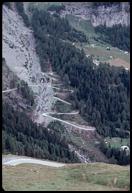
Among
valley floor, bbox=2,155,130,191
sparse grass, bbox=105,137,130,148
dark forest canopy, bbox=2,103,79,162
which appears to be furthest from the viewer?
sparse grass, bbox=105,137,130,148

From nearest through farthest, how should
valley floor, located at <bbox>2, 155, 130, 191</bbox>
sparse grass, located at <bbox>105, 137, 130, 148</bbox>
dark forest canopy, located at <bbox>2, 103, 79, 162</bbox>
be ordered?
valley floor, located at <bbox>2, 155, 130, 191</bbox>
dark forest canopy, located at <bbox>2, 103, 79, 162</bbox>
sparse grass, located at <bbox>105, 137, 130, 148</bbox>

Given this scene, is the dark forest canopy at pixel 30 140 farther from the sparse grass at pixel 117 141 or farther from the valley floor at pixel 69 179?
the valley floor at pixel 69 179

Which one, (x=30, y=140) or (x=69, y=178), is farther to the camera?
(x=30, y=140)

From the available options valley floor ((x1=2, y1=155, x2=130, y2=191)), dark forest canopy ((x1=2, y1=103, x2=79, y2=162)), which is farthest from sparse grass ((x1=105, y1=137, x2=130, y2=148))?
valley floor ((x1=2, y1=155, x2=130, y2=191))

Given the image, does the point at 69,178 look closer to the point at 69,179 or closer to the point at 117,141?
the point at 69,179

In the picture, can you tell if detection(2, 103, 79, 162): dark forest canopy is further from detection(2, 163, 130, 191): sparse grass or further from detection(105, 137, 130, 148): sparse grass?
detection(2, 163, 130, 191): sparse grass

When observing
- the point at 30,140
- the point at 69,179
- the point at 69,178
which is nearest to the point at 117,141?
the point at 30,140

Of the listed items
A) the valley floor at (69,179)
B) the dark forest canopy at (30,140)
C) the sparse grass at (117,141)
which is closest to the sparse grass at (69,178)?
the valley floor at (69,179)

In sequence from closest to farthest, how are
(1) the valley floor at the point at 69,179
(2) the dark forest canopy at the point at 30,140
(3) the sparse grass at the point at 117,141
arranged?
(1) the valley floor at the point at 69,179
(2) the dark forest canopy at the point at 30,140
(3) the sparse grass at the point at 117,141
